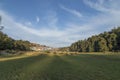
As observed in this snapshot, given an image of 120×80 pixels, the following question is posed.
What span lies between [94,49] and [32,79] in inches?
5302

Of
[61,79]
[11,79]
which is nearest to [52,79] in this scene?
[61,79]

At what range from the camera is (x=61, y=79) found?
1589 cm

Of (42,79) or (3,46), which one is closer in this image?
(42,79)

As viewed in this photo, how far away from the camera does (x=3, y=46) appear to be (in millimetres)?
123875

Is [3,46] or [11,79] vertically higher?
[3,46]

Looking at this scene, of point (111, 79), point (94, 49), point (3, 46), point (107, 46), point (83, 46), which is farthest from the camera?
point (83, 46)

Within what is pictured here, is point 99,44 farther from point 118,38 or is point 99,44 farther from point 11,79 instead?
point 11,79

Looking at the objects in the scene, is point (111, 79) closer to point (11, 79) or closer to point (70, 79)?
point (70, 79)

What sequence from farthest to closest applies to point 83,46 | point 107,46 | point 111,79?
1. point 83,46
2. point 107,46
3. point 111,79

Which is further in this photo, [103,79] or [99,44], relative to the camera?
[99,44]

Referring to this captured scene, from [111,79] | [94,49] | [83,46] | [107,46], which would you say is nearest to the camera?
[111,79]

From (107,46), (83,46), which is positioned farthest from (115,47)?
(83,46)

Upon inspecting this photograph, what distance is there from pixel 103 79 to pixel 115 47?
4632 inches

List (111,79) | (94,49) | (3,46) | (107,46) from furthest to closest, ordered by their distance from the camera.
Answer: (94,49)
(107,46)
(3,46)
(111,79)
